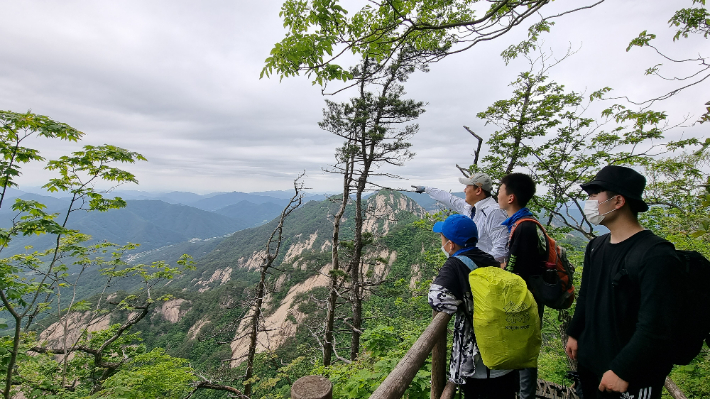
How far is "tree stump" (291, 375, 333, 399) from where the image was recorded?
4.83ft

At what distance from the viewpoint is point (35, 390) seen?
620cm

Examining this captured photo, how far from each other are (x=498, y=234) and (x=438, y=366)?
1.45 m

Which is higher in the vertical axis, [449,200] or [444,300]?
[449,200]

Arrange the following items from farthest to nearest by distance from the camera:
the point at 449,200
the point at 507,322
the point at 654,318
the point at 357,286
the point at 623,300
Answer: the point at 357,286 < the point at 449,200 < the point at 507,322 < the point at 623,300 < the point at 654,318

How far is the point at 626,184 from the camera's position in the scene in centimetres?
171

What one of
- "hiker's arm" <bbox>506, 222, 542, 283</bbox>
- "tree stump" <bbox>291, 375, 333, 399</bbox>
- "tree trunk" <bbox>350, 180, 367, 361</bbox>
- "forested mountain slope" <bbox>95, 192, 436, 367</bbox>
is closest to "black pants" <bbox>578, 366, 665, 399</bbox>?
"hiker's arm" <bbox>506, 222, 542, 283</bbox>

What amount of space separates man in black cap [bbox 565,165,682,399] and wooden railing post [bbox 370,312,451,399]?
0.94 m

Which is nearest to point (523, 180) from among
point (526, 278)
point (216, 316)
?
point (526, 278)

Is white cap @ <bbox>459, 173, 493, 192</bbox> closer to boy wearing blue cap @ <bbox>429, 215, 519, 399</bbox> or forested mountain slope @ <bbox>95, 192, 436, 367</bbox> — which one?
boy wearing blue cap @ <bbox>429, 215, 519, 399</bbox>

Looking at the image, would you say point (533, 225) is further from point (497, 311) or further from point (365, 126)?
point (365, 126)

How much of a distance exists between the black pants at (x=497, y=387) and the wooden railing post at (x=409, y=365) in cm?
45

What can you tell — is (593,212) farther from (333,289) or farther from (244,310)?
(244,310)

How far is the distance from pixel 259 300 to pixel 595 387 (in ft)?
36.7

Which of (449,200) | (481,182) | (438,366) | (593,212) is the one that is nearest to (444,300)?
(438,366)
